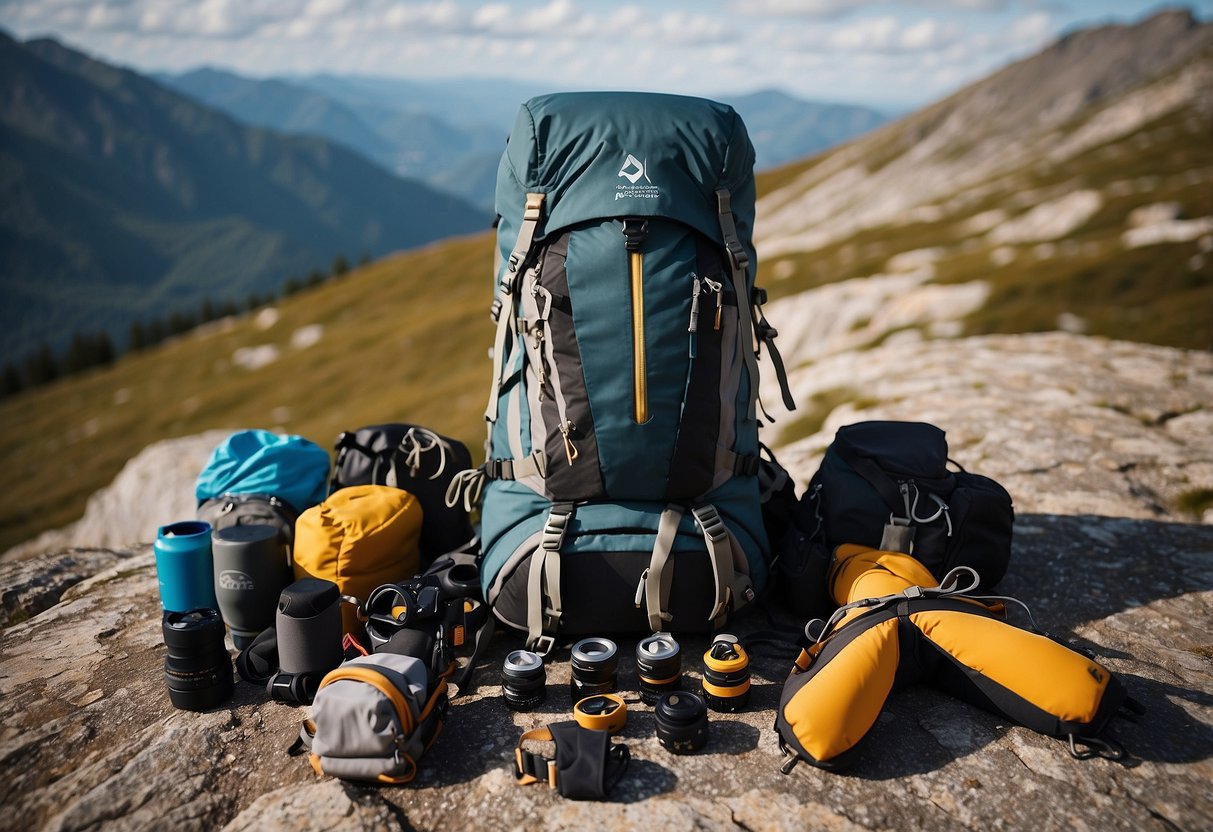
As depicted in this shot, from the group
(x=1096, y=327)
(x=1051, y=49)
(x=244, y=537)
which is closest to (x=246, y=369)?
(x=1096, y=327)

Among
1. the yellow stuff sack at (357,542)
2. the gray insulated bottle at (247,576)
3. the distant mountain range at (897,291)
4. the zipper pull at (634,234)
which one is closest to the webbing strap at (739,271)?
the zipper pull at (634,234)

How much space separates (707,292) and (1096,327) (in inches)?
1096

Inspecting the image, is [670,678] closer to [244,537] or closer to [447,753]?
[447,753]

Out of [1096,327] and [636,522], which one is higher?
[636,522]

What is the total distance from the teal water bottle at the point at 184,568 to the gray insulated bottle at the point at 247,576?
13 cm

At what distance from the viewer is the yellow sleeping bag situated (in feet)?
14.8

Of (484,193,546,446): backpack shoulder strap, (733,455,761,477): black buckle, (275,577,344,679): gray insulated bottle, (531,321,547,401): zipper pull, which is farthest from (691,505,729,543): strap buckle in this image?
(275,577,344,679): gray insulated bottle

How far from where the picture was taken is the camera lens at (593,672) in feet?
17.0

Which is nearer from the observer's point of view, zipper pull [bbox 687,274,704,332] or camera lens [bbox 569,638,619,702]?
camera lens [bbox 569,638,619,702]

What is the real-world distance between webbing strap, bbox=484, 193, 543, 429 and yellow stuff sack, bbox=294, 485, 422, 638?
1101 millimetres

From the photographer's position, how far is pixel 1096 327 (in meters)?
27.8

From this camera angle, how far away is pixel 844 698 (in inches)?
179

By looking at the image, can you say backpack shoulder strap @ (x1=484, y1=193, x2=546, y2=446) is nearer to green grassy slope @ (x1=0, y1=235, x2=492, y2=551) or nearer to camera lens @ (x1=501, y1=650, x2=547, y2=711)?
camera lens @ (x1=501, y1=650, x2=547, y2=711)

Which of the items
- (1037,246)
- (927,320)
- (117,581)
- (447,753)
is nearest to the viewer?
(447,753)
